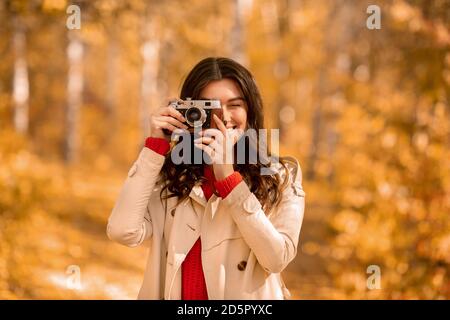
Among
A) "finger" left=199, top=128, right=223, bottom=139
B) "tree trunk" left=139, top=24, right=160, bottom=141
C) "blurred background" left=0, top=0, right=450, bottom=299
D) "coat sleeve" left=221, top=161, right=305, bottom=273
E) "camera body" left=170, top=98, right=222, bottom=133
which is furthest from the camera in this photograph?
"tree trunk" left=139, top=24, right=160, bottom=141

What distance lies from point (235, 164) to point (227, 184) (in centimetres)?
30

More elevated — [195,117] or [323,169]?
[195,117]

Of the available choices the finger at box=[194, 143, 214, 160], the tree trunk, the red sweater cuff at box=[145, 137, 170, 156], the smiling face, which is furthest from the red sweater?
the tree trunk

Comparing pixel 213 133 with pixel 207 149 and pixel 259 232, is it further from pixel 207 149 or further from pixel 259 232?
pixel 259 232

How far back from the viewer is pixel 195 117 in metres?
2.04

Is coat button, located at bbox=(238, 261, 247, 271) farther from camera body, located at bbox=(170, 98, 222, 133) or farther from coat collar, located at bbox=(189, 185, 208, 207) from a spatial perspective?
camera body, located at bbox=(170, 98, 222, 133)

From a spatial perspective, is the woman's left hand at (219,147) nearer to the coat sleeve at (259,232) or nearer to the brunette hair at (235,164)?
the coat sleeve at (259,232)

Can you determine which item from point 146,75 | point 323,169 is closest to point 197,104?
point 323,169

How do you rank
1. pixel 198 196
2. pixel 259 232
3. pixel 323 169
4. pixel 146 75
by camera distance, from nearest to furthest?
1. pixel 259 232
2. pixel 198 196
3. pixel 323 169
4. pixel 146 75

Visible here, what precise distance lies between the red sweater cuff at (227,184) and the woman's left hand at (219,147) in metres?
0.02

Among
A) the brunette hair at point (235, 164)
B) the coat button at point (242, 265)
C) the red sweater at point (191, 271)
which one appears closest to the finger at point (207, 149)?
the red sweater at point (191, 271)

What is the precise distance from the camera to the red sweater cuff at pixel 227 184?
1829 mm

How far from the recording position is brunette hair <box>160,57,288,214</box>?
203 centimetres
